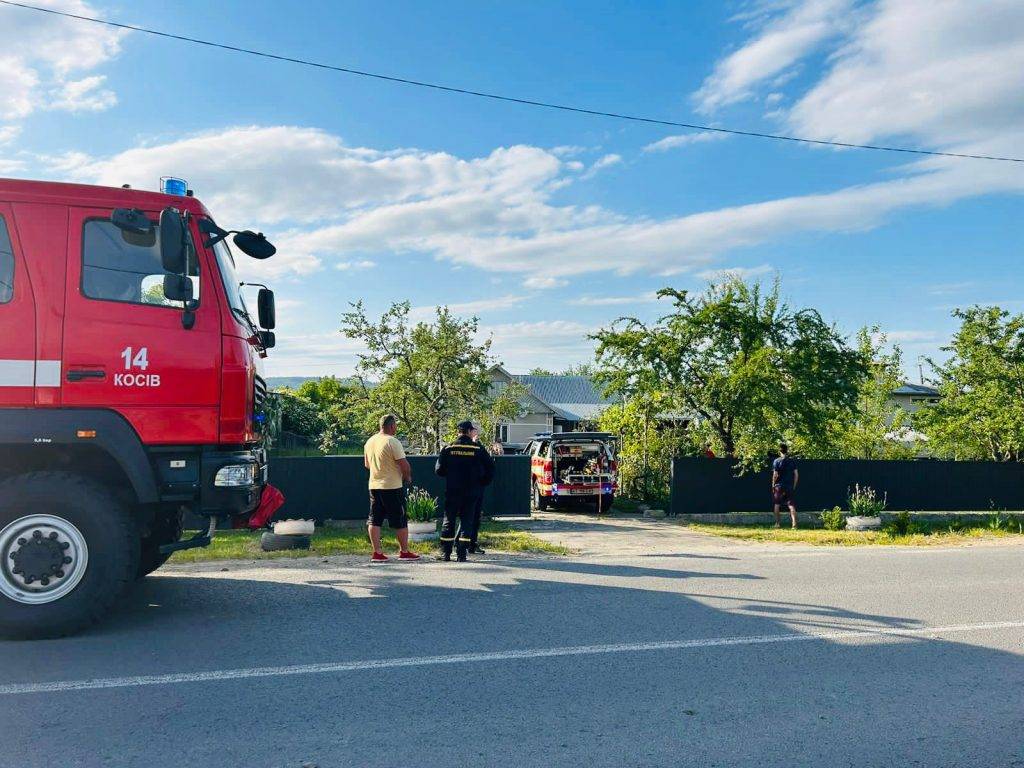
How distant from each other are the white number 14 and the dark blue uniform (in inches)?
177

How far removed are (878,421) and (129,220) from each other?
22.8m

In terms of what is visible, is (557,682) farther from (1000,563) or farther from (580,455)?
(580,455)

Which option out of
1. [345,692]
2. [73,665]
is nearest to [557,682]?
[345,692]

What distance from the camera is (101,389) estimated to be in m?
5.91

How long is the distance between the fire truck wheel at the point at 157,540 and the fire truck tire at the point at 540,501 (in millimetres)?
12931

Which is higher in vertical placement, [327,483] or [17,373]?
[17,373]

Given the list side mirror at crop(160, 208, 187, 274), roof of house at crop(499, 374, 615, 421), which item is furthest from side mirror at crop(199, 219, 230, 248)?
roof of house at crop(499, 374, 615, 421)

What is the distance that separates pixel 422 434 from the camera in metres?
20.7

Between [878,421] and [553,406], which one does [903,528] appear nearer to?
[878,421]

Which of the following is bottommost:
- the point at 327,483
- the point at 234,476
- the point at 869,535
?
the point at 869,535

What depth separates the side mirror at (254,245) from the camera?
6633 millimetres

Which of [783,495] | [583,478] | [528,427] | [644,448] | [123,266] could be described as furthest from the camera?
[528,427]

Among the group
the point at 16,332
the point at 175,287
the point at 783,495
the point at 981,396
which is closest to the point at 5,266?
the point at 16,332

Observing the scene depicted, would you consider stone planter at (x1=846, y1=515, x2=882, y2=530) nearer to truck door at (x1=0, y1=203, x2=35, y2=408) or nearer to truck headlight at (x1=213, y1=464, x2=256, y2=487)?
truck headlight at (x1=213, y1=464, x2=256, y2=487)
